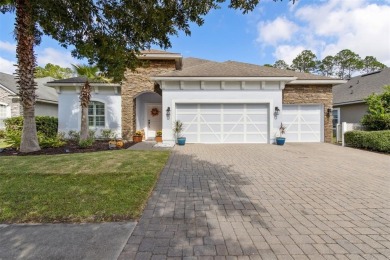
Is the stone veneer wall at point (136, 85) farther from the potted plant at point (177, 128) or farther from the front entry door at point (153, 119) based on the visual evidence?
the potted plant at point (177, 128)

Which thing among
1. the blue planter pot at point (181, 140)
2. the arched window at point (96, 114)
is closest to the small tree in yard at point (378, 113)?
the blue planter pot at point (181, 140)

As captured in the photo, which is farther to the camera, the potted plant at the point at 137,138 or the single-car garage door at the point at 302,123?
the single-car garage door at the point at 302,123

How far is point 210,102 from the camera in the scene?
12547mm

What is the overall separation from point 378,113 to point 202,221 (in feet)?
45.1

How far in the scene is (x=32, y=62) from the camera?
8875 millimetres

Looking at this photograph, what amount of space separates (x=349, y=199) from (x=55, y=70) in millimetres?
50623

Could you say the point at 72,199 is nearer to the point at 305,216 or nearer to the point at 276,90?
the point at 305,216

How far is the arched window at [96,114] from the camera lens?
1454 cm

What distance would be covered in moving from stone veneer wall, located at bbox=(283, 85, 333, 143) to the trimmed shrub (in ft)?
5.08

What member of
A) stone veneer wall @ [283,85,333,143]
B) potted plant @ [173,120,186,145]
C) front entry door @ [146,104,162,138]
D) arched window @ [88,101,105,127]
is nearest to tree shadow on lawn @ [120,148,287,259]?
potted plant @ [173,120,186,145]

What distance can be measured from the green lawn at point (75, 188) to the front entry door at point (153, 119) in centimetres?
824

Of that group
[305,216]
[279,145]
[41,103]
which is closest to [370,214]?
[305,216]

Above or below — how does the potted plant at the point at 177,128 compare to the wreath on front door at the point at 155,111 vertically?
below

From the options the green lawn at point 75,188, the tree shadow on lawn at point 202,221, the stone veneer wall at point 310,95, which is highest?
the stone veneer wall at point 310,95
